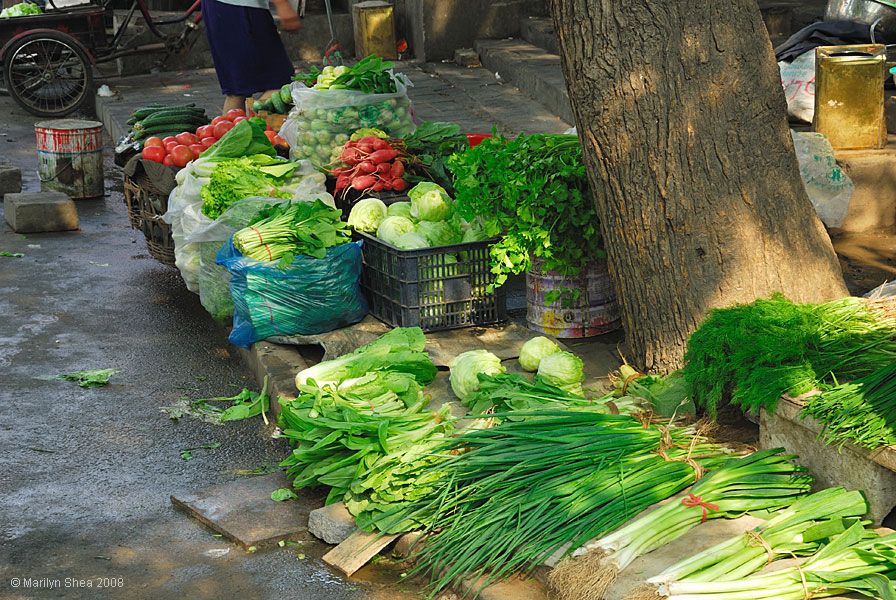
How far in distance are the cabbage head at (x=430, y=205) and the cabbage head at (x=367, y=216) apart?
0.62ft

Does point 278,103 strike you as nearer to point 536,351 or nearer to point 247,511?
point 536,351

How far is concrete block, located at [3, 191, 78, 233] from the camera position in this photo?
28.8 ft

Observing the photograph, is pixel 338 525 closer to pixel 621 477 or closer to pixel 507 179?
pixel 621 477

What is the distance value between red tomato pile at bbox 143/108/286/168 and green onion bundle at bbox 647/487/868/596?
4569mm

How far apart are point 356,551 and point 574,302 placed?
1975 mm

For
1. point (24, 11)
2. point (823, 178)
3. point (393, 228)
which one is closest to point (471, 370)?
point (393, 228)

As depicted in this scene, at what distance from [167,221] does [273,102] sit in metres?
1.77

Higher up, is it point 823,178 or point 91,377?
point 823,178

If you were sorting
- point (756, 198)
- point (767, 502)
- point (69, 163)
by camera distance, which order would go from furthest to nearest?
point (69, 163)
point (756, 198)
point (767, 502)

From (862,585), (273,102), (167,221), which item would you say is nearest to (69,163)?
(273,102)

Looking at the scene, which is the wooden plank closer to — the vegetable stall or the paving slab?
the vegetable stall

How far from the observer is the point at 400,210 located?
6039 millimetres

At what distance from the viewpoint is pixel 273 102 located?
330 inches

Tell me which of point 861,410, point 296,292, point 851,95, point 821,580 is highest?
point 851,95
